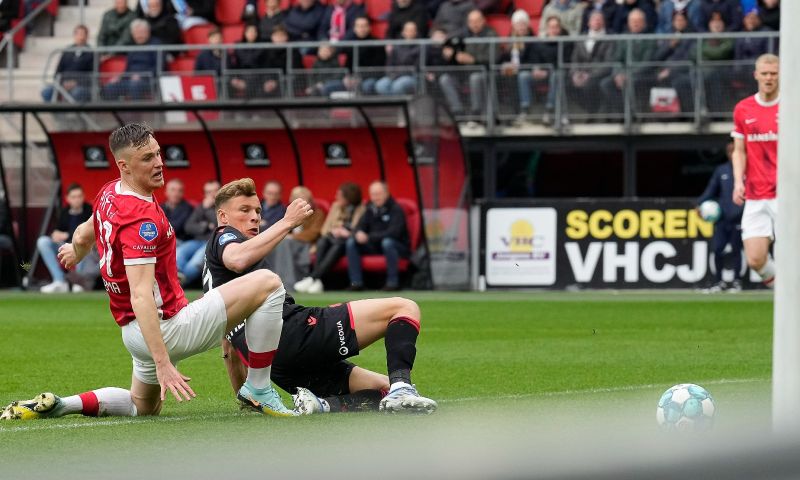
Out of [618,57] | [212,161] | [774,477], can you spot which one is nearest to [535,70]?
[618,57]

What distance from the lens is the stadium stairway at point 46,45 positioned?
23.7 m

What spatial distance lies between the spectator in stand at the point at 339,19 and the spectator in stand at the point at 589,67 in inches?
154

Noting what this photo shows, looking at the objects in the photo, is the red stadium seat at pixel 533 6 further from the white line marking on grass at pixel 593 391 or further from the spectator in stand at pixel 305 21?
the white line marking on grass at pixel 593 391

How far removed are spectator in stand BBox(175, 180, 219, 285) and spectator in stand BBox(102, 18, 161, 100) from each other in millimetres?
2572

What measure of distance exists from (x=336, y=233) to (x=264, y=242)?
13.8 m

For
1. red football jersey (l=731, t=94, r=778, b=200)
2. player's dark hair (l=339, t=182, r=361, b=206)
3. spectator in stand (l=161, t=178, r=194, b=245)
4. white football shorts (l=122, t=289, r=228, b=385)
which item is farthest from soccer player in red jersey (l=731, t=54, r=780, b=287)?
spectator in stand (l=161, t=178, r=194, b=245)

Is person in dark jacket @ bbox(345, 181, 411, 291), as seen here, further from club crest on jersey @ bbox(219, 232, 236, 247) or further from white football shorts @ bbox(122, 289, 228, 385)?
white football shorts @ bbox(122, 289, 228, 385)

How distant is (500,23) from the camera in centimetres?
2256

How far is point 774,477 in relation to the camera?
105cm

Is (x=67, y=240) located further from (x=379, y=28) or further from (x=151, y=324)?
(x=151, y=324)

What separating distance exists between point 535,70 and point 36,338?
10466mm

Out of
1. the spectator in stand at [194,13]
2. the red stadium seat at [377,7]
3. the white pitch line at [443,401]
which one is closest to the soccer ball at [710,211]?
the red stadium seat at [377,7]

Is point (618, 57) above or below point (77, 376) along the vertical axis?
above

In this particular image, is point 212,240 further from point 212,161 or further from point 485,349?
point 212,161
